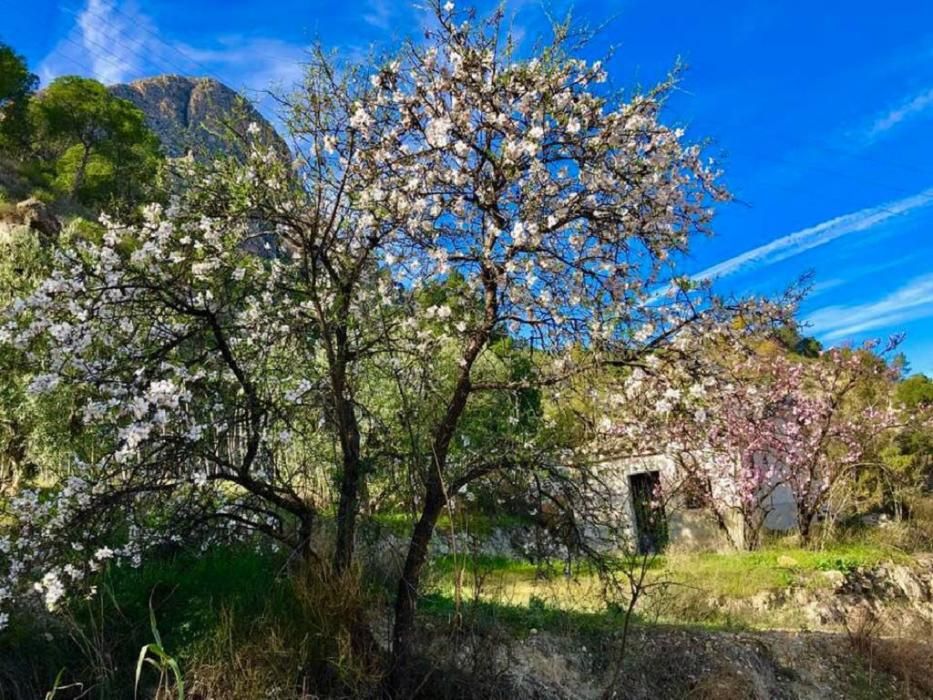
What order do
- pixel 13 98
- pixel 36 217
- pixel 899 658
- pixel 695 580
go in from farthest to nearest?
pixel 13 98, pixel 36 217, pixel 695 580, pixel 899 658

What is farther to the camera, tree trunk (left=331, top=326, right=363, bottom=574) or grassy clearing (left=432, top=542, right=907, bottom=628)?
grassy clearing (left=432, top=542, right=907, bottom=628)

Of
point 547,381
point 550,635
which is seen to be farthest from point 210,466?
point 550,635

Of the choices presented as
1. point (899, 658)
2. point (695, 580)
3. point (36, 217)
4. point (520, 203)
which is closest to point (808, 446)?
point (695, 580)

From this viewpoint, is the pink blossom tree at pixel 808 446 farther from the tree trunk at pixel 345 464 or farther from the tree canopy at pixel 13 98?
the tree canopy at pixel 13 98

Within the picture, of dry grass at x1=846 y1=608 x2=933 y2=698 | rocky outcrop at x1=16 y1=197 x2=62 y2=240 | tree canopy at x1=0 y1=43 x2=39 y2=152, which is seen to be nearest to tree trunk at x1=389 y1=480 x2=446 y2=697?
dry grass at x1=846 y1=608 x2=933 y2=698

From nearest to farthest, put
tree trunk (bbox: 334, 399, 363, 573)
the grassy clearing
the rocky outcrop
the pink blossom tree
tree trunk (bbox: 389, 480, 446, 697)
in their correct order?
tree trunk (bbox: 389, 480, 446, 697) → tree trunk (bbox: 334, 399, 363, 573) → the grassy clearing → the pink blossom tree → the rocky outcrop

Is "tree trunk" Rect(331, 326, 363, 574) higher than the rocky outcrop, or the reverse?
the rocky outcrop

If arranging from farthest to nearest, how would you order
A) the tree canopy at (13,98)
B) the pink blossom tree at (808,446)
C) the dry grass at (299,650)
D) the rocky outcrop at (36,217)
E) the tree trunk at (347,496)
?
the tree canopy at (13,98)
the rocky outcrop at (36,217)
the pink blossom tree at (808,446)
the tree trunk at (347,496)
the dry grass at (299,650)

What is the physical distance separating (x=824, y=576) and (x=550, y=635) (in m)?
6.88

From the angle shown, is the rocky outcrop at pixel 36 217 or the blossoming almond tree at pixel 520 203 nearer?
the blossoming almond tree at pixel 520 203

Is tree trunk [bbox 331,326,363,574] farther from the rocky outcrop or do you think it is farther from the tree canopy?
the tree canopy

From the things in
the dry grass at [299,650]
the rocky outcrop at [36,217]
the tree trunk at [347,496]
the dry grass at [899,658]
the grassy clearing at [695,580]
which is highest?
the rocky outcrop at [36,217]

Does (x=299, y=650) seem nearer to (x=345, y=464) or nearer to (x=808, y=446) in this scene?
(x=345, y=464)

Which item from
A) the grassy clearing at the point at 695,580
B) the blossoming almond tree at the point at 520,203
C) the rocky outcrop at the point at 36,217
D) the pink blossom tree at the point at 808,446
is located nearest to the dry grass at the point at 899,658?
the grassy clearing at the point at 695,580
